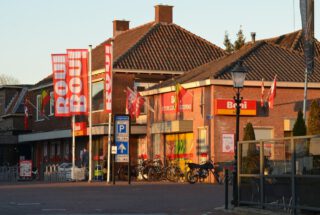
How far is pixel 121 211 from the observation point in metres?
23.0

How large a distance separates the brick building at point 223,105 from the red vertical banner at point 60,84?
15.2ft

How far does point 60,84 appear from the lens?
48.5 metres

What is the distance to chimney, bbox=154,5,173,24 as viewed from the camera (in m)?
58.3

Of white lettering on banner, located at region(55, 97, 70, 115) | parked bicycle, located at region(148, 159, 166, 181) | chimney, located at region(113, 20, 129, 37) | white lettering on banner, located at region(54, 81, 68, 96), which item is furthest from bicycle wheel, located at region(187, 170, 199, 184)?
chimney, located at region(113, 20, 129, 37)

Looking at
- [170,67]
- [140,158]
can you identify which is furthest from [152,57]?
[140,158]

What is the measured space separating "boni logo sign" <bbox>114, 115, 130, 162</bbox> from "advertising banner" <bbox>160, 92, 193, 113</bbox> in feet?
16.9

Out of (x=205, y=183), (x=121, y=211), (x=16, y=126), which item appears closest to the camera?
(x=121, y=211)

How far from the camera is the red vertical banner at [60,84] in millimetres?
48219

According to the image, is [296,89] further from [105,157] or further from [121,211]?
[121,211]

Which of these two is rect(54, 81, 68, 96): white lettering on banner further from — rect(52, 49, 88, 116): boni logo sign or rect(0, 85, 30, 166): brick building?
rect(0, 85, 30, 166): brick building

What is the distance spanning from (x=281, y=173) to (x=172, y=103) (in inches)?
1034

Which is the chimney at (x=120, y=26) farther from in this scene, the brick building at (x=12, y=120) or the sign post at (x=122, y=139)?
the sign post at (x=122, y=139)

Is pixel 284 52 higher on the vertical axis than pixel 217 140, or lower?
higher

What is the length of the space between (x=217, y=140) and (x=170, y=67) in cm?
1113
